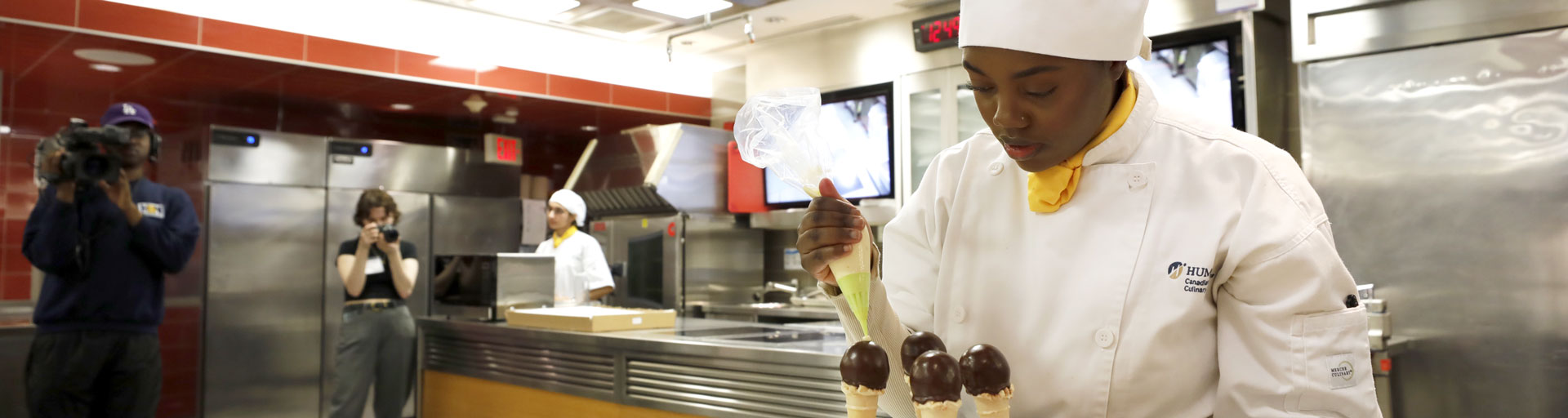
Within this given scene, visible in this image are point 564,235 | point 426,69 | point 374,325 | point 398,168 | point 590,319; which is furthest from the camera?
point 398,168

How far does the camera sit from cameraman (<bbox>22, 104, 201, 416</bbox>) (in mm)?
3242

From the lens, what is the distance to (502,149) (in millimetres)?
7453

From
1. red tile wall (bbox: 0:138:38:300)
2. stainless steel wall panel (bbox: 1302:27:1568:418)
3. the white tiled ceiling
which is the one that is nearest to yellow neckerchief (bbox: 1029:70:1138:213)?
stainless steel wall panel (bbox: 1302:27:1568:418)

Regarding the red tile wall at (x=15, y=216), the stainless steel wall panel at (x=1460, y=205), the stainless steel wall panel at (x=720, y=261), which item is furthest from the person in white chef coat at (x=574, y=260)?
the stainless steel wall panel at (x=1460, y=205)

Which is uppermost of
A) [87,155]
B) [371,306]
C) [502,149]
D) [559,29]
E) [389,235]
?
[559,29]

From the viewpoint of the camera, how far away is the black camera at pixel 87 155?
3221mm

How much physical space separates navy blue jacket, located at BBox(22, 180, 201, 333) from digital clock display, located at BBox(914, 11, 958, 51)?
11.2 feet

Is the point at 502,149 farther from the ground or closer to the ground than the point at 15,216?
farther from the ground

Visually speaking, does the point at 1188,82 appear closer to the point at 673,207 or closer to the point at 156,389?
the point at 673,207

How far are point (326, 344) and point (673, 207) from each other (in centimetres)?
254

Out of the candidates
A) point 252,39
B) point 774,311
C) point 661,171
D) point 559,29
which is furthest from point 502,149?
point 774,311

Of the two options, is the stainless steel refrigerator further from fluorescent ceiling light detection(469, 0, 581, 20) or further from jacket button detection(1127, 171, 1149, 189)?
jacket button detection(1127, 171, 1149, 189)

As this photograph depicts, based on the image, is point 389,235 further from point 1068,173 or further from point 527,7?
point 1068,173

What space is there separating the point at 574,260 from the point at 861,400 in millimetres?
4853
